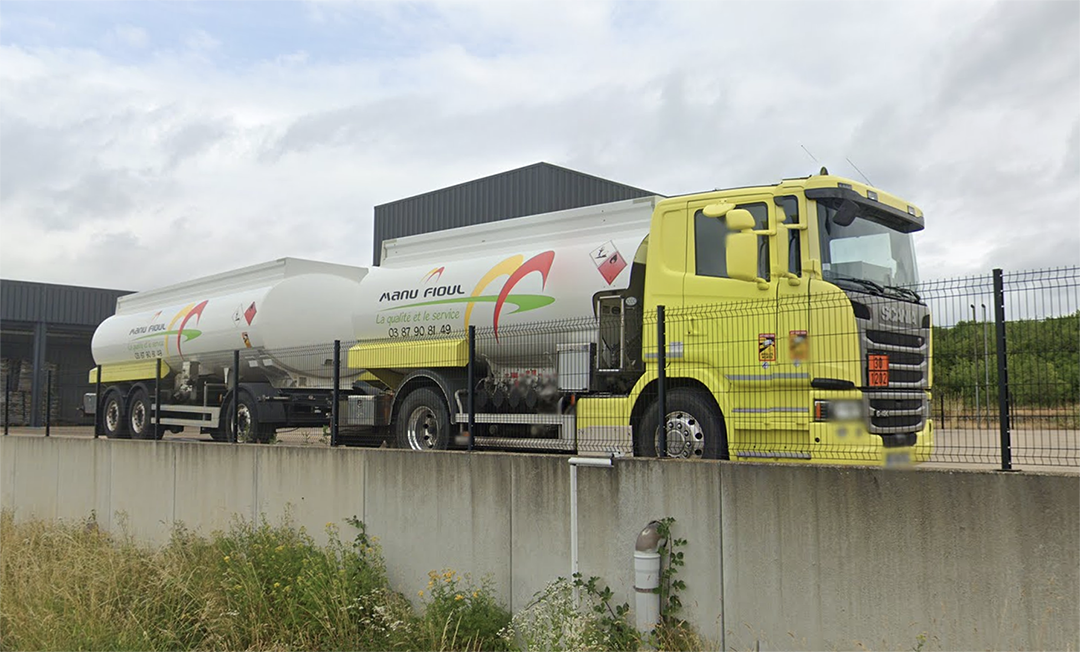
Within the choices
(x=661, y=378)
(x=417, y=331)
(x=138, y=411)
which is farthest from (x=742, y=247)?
(x=138, y=411)

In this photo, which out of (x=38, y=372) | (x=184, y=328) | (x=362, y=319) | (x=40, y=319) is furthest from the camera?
(x=40, y=319)

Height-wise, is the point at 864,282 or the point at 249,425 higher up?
the point at 864,282

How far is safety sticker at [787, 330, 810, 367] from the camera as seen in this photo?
812 centimetres

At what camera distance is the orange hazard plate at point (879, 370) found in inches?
320

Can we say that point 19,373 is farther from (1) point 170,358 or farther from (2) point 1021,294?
(2) point 1021,294

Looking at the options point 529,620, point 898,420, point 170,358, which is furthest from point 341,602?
point 170,358

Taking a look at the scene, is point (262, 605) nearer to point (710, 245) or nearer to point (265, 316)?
point (710, 245)

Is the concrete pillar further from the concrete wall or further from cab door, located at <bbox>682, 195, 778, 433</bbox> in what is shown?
cab door, located at <bbox>682, 195, 778, 433</bbox>

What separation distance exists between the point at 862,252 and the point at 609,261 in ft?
9.43

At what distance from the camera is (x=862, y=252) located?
9.09 meters

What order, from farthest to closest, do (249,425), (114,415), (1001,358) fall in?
(114,415) → (249,425) → (1001,358)

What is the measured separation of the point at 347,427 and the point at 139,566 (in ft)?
9.69

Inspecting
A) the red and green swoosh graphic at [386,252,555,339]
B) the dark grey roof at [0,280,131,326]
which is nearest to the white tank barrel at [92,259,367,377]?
the red and green swoosh graphic at [386,252,555,339]

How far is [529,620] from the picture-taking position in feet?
27.7
